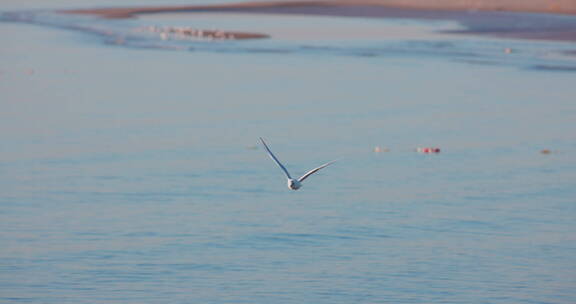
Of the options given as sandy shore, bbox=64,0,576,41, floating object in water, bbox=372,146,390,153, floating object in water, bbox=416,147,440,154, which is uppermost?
floating object in water, bbox=416,147,440,154

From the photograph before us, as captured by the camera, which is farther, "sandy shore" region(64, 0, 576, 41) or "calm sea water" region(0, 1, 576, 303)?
"sandy shore" region(64, 0, 576, 41)

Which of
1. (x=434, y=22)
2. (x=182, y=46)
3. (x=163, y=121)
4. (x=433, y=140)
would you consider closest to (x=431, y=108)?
(x=433, y=140)

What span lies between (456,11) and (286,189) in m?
46.6

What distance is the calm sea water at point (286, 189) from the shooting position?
15.4m

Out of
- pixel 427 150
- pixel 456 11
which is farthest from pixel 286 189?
pixel 456 11

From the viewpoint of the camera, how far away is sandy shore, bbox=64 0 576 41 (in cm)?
5316

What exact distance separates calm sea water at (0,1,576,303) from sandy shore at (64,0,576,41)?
12699 millimetres

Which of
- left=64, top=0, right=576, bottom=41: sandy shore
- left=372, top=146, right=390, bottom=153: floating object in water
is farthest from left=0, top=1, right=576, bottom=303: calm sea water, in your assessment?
left=64, top=0, right=576, bottom=41: sandy shore

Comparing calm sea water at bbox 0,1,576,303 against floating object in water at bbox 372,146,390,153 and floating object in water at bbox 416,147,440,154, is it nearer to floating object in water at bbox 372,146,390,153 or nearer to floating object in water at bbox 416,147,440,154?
floating object in water at bbox 372,146,390,153

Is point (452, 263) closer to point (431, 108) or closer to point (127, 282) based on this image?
point (127, 282)

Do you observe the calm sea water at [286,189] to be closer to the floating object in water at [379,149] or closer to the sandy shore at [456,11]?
the floating object in water at [379,149]

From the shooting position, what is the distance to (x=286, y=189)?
21.7 meters

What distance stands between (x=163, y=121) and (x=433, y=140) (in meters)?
8.00

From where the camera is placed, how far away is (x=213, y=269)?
15.8 m
